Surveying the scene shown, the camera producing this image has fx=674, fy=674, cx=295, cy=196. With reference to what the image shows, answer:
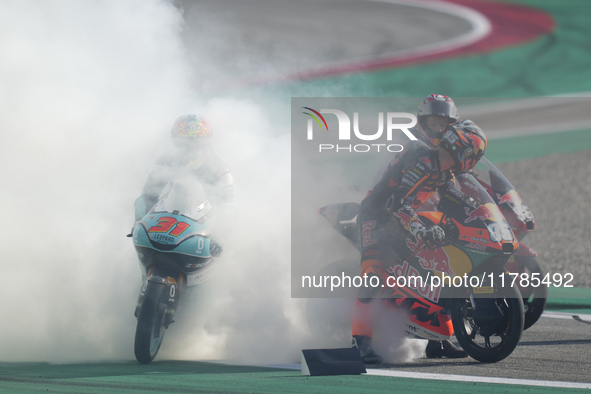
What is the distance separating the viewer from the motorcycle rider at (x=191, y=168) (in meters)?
5.86

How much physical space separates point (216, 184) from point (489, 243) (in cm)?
234

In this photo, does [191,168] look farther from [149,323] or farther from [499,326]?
[499,326]

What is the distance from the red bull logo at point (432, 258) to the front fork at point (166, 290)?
1.90 m

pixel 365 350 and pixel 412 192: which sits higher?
pixel 412 192

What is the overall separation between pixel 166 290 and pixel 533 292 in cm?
330

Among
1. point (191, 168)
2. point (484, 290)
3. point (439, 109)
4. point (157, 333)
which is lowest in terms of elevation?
point (157, 333)

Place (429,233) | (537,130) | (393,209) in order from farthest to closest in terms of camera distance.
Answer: (537,130)
(393,209)
(429,233)

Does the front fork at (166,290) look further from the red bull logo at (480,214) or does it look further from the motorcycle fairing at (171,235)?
the red bull logo at (480,214)

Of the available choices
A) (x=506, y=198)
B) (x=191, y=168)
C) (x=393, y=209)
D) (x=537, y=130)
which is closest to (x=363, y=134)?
(x=393, y=209)

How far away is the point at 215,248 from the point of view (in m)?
5.56

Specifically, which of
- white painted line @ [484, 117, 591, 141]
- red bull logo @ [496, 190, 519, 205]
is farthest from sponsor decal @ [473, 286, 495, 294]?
white painted line @ [484, 117, 591, 141]

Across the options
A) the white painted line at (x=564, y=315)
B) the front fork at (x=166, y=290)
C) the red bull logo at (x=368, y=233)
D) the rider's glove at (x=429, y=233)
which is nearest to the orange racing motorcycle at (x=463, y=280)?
the rider's glove at (x=429, y=233)

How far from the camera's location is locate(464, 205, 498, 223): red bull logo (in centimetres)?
520

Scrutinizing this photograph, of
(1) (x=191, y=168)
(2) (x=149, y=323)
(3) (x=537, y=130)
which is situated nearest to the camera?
(2) (x=149, y=323)
